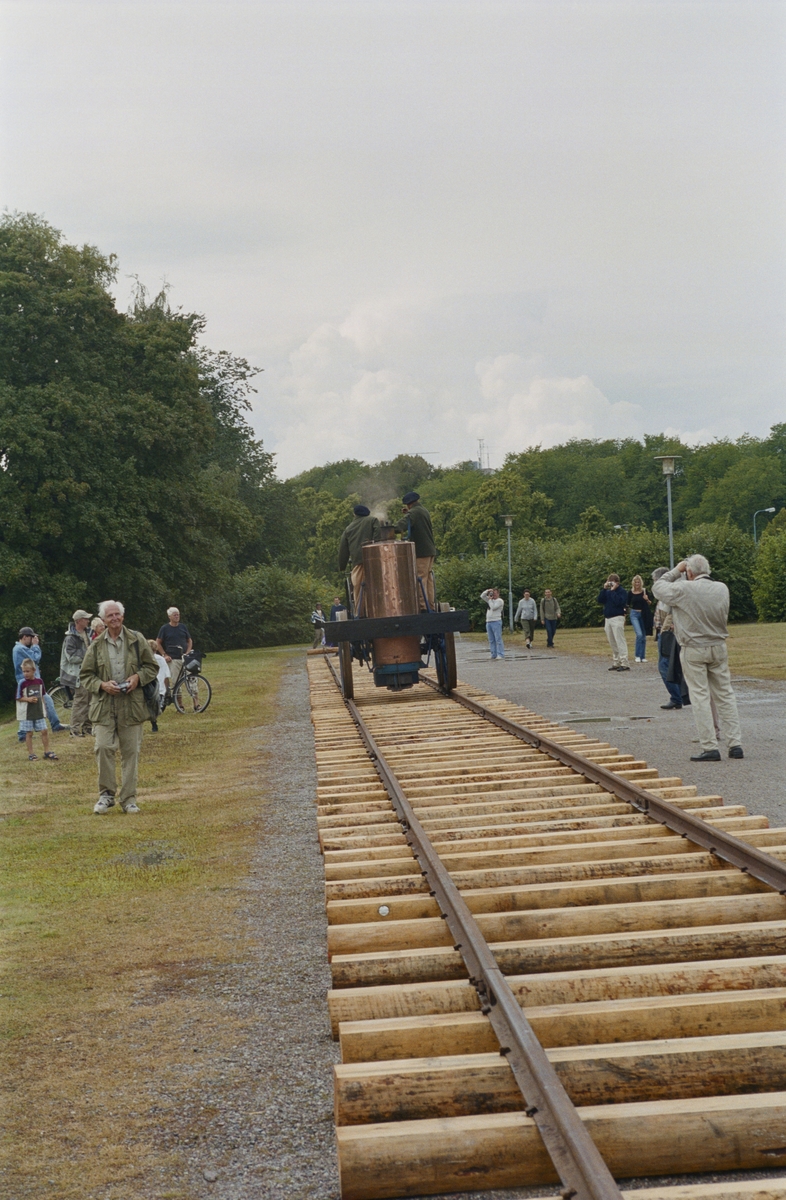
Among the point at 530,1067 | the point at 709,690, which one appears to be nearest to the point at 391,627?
the point at 709,690

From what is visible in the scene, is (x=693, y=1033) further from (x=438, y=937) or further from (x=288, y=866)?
(x=288, y=866)

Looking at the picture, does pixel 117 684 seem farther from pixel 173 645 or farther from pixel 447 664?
pixel 173 645

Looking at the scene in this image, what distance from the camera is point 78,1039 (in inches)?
201

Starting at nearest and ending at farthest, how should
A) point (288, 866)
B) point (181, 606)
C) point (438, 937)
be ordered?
point (438, 937)
point (288, 866)
point (181, 606)

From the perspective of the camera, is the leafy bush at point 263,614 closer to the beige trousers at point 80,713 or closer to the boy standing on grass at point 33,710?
the beige trousers at point 80,713

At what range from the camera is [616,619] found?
24.0 metres

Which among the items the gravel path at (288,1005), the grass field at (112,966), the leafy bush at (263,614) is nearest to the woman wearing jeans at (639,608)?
the gravel path at (288,1005)

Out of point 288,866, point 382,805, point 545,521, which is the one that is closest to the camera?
point 288,866

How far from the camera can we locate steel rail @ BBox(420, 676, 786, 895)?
6091 mm

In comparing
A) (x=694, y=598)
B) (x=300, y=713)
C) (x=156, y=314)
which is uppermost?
(x=156, y=314)

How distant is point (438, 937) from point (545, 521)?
350ft

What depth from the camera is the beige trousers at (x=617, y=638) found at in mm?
23875

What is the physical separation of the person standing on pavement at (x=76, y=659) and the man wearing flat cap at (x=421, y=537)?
14.9 ft

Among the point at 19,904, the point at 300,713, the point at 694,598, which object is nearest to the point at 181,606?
the point at 300,713
